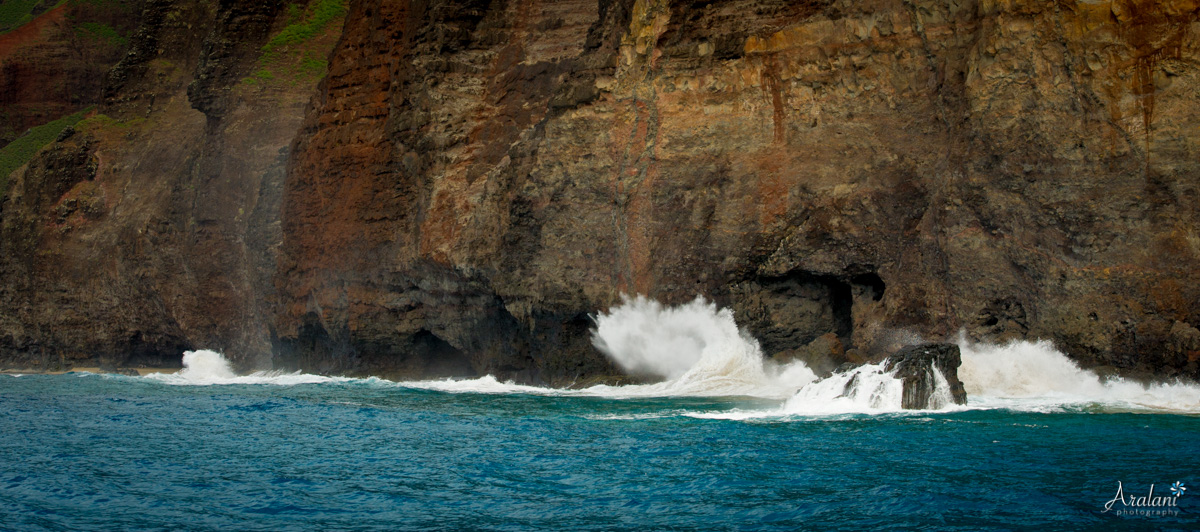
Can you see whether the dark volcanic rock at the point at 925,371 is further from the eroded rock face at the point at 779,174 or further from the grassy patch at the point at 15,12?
the grassy patch at the point at 15,12

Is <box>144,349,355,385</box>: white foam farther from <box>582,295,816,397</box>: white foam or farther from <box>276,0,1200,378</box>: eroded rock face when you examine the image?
<box>582,295,816,397</box>: white foam

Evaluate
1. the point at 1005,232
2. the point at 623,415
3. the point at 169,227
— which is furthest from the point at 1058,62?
the point at 169,227

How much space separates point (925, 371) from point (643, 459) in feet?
27.5

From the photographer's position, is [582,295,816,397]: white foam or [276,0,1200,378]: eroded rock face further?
[582,295,816,397]: white foam

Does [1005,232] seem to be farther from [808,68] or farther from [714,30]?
[714,30]

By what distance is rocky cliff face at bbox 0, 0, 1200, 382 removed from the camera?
22.8 meters

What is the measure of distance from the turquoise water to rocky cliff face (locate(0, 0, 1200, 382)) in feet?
18.4

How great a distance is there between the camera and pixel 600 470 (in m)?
14.2

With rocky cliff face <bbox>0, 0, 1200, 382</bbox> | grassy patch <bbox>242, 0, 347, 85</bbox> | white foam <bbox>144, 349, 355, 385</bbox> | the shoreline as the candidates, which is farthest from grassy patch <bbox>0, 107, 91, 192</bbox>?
rocky cliff face <bbox>0, 0, 1200, 382</bbox>

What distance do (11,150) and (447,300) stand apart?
48884mm

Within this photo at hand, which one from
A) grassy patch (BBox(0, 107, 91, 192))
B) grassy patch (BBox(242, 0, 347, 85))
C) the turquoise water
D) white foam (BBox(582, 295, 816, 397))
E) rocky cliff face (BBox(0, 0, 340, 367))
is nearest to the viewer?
the turquoise water

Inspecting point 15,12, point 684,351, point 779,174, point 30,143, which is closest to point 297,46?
point 30,143

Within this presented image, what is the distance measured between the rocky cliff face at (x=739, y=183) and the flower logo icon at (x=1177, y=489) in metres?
11.1

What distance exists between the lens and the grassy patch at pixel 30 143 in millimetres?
66750
